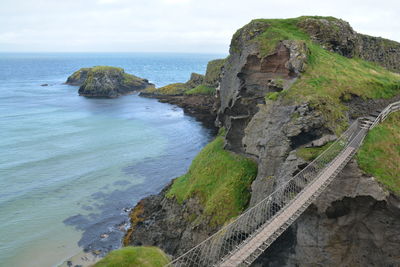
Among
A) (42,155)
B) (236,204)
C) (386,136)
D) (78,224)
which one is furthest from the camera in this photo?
(42,155)

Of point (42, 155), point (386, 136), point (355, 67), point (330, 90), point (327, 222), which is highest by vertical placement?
point (355, 67)

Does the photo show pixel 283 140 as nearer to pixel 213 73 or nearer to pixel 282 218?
pixel 282 218

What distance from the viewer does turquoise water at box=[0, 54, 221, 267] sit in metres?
32.0

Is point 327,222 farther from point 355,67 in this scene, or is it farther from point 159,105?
point 159,105

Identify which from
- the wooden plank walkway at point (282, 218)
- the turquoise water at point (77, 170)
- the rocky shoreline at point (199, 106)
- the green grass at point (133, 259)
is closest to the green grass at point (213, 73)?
the rocky shoreline at point (199, 106)

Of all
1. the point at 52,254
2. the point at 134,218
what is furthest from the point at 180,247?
the point at 52,254

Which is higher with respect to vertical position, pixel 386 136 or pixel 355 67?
pixel 355 67

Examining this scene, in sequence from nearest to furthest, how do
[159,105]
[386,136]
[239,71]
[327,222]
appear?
[327,222] → [386,136] → [239,71] → [159,105]

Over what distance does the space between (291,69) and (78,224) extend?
27930mm

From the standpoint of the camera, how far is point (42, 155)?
51.7 m

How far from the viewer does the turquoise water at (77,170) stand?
3197 centimetres

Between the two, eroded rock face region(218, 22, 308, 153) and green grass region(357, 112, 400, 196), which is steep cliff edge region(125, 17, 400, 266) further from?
green grass region(357, 112, 400, 196)

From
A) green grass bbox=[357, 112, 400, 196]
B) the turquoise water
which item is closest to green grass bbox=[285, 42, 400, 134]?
green grass bbox=[357, 112, 400, 196]

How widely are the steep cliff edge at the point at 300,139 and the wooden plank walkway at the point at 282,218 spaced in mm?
1960
